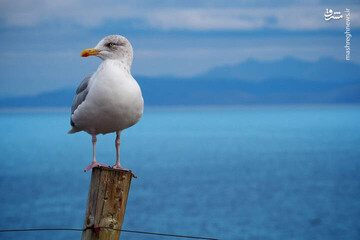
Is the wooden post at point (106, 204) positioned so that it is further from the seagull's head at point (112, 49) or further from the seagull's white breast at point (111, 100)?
the seagull's head at point (112, 49)

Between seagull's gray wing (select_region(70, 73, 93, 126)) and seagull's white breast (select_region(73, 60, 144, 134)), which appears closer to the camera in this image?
seagull's white breast (select_region(73, 60, 144, 134))

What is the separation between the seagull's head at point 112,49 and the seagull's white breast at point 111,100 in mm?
105

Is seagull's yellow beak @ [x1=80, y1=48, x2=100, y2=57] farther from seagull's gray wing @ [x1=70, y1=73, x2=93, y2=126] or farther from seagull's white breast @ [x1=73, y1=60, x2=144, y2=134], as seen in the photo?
seagull's gray wing @ [x1=70, y1=73, x2=93, y2=126]

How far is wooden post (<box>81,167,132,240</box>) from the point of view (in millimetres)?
4797

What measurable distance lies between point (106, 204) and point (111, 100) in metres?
1.18

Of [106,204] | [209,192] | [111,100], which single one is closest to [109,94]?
[111,100]

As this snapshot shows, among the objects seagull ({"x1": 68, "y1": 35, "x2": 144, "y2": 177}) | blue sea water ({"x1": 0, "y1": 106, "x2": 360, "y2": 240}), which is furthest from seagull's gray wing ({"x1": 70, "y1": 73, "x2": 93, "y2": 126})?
blue sea water ({"x1": 0, "y1": 106, "x2": 360, "y2": 240})

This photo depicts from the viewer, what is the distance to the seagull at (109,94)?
Answer: 18.3 feet

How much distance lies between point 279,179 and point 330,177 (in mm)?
8564

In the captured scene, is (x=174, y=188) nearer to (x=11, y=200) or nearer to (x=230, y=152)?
(x=11, y=200)

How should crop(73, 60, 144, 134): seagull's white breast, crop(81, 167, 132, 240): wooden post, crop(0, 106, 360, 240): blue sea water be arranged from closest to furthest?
crop(81, 167, 132, 240): wooden post → crop(73, 60, 144, 134): seagull's white breast → crop(0, 106, 360, 240): blue sea water

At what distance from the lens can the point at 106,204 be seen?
4.79 metres

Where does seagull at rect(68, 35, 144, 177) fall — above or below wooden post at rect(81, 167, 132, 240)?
above

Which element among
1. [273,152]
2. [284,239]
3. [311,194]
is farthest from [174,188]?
[273,152]
